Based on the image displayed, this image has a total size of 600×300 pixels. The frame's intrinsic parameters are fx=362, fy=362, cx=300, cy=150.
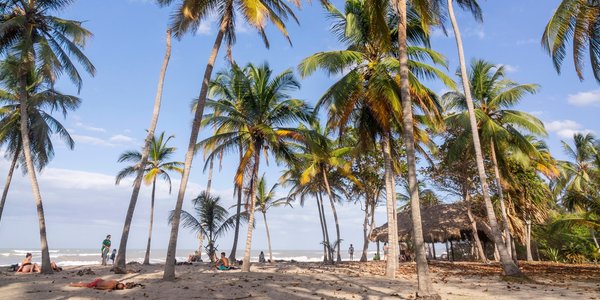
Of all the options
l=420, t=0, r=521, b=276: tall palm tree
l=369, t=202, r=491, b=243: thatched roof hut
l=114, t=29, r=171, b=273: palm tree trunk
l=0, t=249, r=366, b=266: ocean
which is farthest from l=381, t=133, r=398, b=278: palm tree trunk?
l=0, t=249, r=366, b=266: ocean

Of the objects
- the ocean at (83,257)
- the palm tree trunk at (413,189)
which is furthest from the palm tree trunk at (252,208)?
the ocean at (83,257)

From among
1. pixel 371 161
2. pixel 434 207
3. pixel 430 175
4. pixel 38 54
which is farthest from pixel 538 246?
pixel 38 54

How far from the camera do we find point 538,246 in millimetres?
34594

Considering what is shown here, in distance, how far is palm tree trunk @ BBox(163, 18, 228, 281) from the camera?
11016mm

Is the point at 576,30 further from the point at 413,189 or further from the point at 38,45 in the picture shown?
the point at 38,45

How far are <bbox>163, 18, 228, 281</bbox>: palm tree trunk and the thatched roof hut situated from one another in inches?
774

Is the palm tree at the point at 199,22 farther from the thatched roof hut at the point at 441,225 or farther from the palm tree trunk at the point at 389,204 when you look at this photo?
the thatched roof hut at the point at 441,225

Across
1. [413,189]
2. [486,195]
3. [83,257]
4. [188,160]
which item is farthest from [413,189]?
[83,257]

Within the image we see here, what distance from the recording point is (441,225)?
25.8 m

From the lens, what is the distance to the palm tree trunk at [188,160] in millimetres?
11016

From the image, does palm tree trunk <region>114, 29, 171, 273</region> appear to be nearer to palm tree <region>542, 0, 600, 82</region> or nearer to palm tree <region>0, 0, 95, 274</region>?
palm tree <region>0, 0, 95, 274</region>

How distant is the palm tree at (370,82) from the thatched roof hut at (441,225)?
12.9 meters

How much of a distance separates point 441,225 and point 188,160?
20280mm

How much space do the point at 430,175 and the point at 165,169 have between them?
60.8ft
